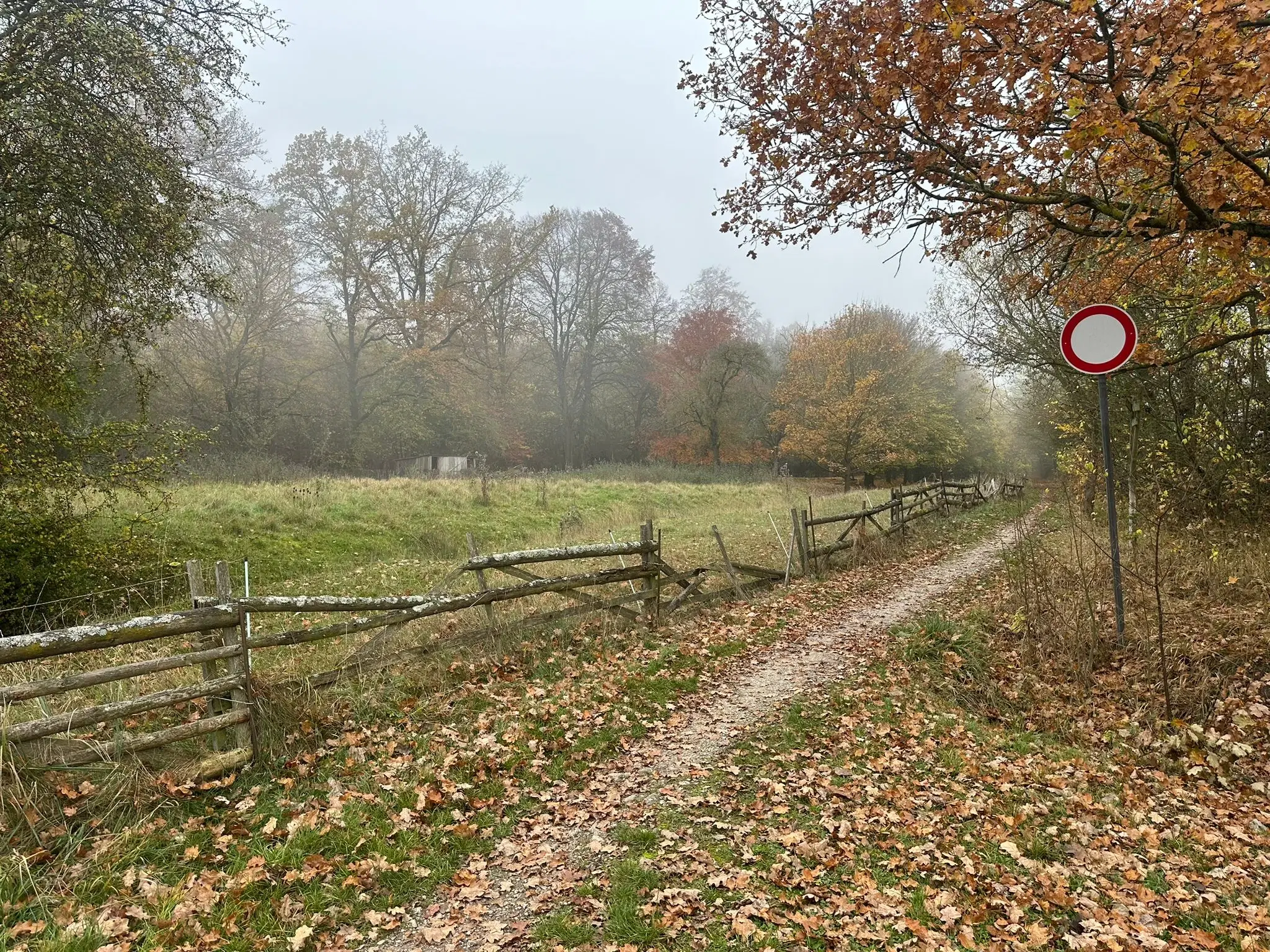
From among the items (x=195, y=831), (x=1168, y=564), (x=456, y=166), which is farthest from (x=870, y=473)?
(x=195, y=831)

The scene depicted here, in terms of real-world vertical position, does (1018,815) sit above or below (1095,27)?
below

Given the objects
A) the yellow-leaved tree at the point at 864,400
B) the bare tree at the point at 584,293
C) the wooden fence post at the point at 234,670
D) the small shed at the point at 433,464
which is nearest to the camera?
the wooden fence post at the point at 234,670

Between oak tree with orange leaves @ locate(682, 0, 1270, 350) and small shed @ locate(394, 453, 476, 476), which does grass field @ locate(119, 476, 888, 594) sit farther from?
small shed @ locate(394, 453, 476, 476)

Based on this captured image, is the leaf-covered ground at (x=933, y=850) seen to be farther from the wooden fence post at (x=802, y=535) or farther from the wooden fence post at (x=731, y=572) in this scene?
the wooden fence post at (x=802, y=535)

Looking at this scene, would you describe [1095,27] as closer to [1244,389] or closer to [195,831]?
[1244,389]

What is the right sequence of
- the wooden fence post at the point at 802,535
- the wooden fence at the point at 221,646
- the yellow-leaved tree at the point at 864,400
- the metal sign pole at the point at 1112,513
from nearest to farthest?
the wooden fence at the point at 221,646
the metal sign pole at the point at 1112,513
the wooden fence post at the point at 802,535
the yellow-leaved tree at the point at 864,400

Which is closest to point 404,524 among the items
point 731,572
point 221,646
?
point 731,572

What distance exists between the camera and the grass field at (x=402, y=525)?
1315 cm

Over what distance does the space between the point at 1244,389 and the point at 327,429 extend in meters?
31.1

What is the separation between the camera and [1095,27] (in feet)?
15.6

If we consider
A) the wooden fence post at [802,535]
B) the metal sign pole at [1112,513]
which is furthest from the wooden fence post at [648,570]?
the metal sign pole at [1112,513]

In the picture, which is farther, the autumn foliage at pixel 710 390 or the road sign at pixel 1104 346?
the autumn foliage at pixel 710 390

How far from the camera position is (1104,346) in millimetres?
6461

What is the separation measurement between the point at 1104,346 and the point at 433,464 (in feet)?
109
